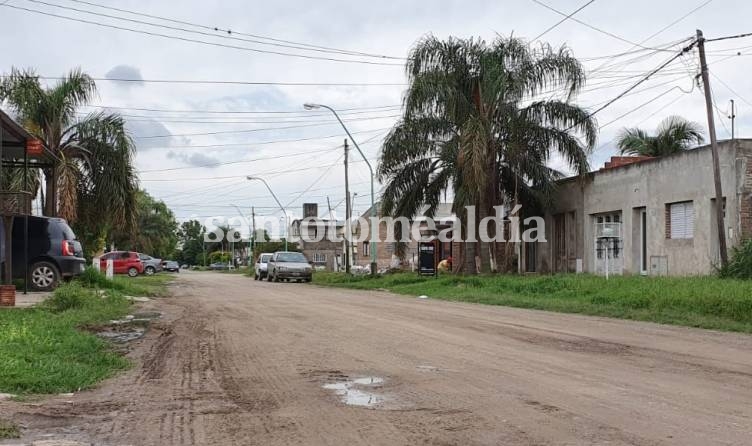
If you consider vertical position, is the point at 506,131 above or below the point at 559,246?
above

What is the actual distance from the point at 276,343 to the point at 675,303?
31.3 ft

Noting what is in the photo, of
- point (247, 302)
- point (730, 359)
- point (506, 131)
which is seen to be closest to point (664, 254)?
point (506, 131)

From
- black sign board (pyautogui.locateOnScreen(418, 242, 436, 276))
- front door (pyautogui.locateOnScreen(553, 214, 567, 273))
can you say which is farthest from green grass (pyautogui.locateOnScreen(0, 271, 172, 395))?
front door (pyautogui.locateOnScreen(553, 214, 567, 273))

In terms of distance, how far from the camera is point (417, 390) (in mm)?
7238

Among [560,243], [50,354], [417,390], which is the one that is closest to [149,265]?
[560,243]

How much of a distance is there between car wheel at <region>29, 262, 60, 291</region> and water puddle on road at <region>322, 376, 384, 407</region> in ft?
41.4

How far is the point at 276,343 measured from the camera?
35.2ft

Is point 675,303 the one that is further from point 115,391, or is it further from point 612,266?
point 115,391

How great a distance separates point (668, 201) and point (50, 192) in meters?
19.1

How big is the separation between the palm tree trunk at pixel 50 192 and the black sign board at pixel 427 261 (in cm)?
1435

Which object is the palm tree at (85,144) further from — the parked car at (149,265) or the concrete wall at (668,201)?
the parked car at (149,265)

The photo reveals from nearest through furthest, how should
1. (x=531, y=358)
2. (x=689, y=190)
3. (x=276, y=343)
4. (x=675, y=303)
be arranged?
(x=531, y=358)
(x=276, y=343)
(x=675, y=303)
(x=689, y=190)

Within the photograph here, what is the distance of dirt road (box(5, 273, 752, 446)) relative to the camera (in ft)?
18.5

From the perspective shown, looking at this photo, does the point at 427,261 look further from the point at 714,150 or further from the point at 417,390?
the point at 417,390
